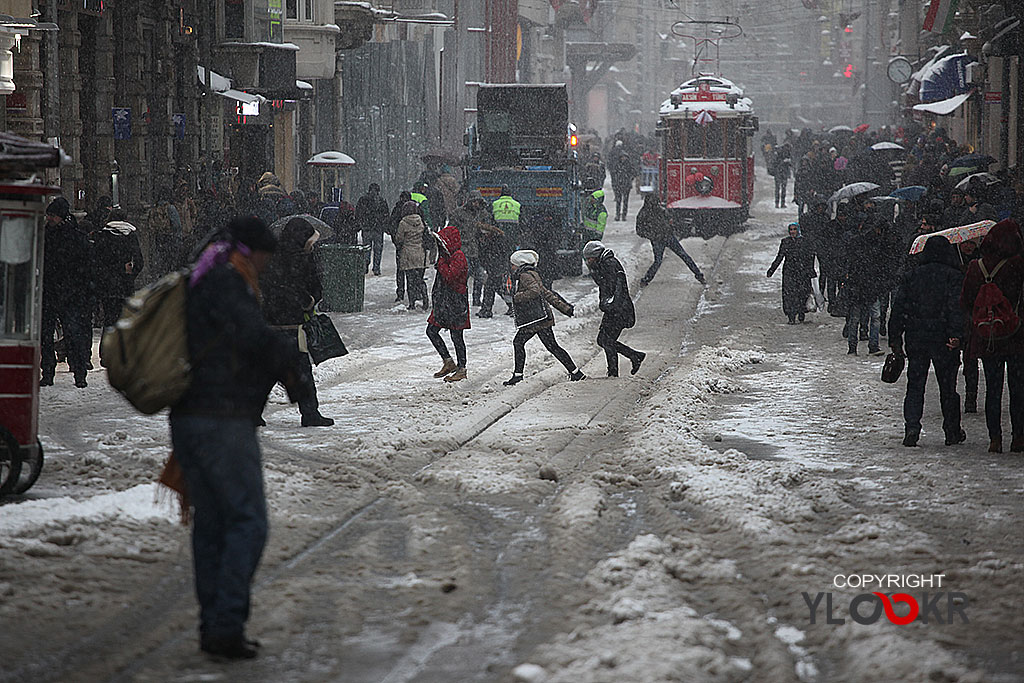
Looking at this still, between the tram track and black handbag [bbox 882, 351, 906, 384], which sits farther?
black handbag [bbox 882, 351, 906, 384]

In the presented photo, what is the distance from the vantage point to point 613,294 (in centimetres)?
1488

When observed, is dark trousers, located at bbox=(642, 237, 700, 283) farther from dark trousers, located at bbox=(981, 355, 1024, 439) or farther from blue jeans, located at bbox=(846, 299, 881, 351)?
dark trousers, located at bbox=(981, 355, 1024, 439)

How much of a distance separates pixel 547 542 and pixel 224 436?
2702 millimetres

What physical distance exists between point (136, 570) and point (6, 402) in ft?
6.83

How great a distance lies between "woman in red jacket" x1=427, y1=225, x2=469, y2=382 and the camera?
1470 cm

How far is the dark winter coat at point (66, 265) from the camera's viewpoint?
1349 cm

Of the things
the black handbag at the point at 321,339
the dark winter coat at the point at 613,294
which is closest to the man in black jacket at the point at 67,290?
the black handbag at the point at 321,339

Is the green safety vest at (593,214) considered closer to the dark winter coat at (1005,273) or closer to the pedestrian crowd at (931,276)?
the pedestrian crowd at (931,276)

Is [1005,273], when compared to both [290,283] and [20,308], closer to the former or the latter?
[290,283]

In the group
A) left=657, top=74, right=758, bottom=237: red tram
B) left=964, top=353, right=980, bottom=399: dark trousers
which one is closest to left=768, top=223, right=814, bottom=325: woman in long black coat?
left=964, top=353, right=980, bottom=399: dark trousers

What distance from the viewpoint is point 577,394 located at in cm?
1373

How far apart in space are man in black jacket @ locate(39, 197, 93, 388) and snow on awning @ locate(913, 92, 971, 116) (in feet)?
75.3

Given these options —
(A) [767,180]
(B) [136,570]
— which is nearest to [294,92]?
(B) [136,570]

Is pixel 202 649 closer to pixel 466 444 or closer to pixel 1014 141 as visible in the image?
pixel 466 444
